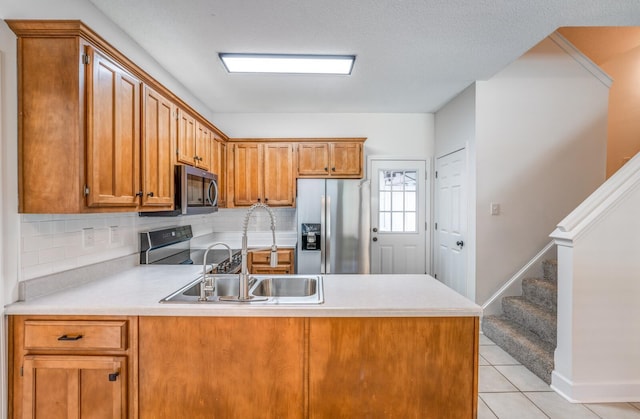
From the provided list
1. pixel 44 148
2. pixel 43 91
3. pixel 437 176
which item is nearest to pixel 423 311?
pixel 44 148

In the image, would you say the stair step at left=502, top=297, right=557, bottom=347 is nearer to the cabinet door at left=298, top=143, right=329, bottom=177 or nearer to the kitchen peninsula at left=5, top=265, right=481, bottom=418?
the kitchen peninsula at left=5, top=265, right=481, bottom=418

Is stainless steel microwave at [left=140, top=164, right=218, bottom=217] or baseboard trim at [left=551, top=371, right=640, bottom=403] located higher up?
stainless steel microwave at [left=140, top=164, right=218, bottom=217]

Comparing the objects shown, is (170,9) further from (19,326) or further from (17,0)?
(19,326)

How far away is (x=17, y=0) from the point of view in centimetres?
158

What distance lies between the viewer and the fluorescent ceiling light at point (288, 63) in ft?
9.11

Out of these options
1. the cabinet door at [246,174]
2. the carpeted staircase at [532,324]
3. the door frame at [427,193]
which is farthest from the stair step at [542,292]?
the cabinet door at [246,174]

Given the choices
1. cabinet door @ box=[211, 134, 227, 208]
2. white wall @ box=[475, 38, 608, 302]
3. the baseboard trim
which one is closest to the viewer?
the baseboard trim

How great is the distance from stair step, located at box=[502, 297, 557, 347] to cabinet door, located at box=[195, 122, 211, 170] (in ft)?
10.9

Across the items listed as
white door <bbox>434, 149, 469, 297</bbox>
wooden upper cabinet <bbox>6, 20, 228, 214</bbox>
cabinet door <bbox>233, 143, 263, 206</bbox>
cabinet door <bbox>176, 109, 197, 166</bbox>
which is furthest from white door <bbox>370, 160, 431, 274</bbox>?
wooden upper cabinet <bbox>6, 20, 228, 214</bbox>

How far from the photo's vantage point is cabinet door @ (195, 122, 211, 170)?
124 inches

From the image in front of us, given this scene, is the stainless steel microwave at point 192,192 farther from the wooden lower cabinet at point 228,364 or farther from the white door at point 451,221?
the white door at point 451,221

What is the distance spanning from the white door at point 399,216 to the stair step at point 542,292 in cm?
138

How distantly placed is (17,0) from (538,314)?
407 centimetres

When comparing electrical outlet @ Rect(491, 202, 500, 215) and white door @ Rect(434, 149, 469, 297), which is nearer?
electrical outlet @ Rect(491, 202, 500, 215)
